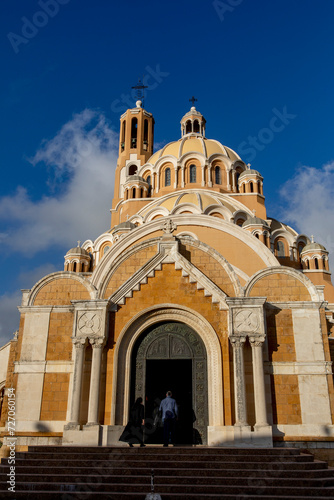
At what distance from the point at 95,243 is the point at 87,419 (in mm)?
23463

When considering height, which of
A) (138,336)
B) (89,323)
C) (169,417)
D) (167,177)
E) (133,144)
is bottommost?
(169,417)

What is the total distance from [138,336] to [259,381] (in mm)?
3171

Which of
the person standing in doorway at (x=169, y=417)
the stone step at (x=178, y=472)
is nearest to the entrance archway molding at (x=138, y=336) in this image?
the person standing in doorway at (x=169, y=417)

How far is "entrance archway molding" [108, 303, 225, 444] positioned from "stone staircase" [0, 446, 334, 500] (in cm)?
187

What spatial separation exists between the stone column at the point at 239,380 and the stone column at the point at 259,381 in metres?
0.26

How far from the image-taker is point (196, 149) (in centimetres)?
3259

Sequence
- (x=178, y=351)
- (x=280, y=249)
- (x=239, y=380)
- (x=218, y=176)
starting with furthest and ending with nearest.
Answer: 1. (x=280, y=249)
2. (x=218, y=176)
3. (x=178, y=351)
4. (x=239, y=380)

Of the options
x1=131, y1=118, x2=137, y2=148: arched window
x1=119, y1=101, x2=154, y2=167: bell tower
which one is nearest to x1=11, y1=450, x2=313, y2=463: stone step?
x1=119, y1=101, x2=154, y2=167: bell tower

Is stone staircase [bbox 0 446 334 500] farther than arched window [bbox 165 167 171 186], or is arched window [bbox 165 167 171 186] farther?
arched window [bbox 165 167 171 186]

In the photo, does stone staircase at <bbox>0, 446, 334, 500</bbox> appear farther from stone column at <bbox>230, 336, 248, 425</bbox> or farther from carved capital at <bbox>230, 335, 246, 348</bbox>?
carved capital at <bbox>230, 335, 246, 348</bbox>

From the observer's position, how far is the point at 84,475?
7.90m

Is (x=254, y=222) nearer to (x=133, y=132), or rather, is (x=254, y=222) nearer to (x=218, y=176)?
(x=218, y=176)

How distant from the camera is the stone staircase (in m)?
7.40

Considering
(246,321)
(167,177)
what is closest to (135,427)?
(246,321)
